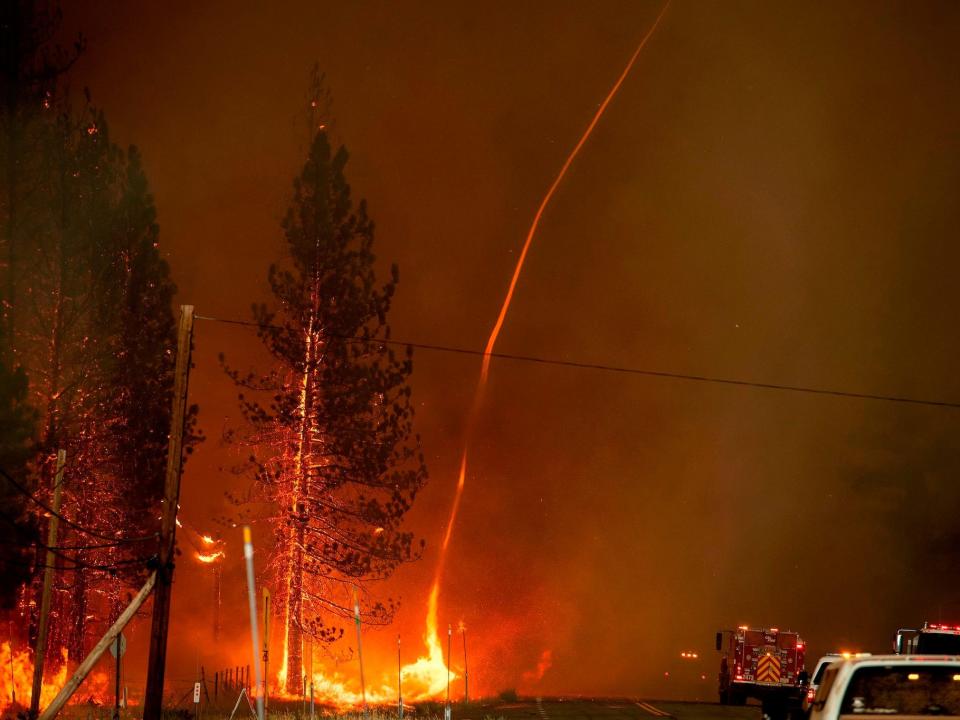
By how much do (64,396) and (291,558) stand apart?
8721mm

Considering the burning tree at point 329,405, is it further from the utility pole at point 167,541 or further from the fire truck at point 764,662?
the utility pole at point 167,541

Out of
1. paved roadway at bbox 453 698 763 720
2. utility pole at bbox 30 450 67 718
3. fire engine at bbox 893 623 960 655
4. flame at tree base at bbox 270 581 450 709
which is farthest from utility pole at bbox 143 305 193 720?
flame at tree base at bbox 270 581 450 709

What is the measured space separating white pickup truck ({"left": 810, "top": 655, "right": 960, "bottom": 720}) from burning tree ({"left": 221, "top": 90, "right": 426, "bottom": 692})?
101 feet

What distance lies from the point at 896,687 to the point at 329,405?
32343 mm

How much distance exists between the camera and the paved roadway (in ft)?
99.6

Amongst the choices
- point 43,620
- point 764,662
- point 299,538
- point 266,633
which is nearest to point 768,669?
point 764,662

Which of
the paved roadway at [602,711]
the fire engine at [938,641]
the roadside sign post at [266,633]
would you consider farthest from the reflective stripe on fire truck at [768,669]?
the roadside sign post at [266,633]

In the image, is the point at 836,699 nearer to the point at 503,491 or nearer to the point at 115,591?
the point at 115,591

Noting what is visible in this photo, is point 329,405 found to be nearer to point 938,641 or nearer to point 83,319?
point 83,319

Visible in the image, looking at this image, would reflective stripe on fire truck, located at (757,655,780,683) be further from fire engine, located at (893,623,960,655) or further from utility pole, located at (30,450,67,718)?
utility pole, located at (30,450,67,718)

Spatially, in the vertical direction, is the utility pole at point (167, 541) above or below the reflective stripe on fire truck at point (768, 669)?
above

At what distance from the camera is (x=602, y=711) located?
106ft

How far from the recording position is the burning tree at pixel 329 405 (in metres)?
42.3

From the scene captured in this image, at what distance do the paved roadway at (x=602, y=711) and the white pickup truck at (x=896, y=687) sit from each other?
59.5ft
